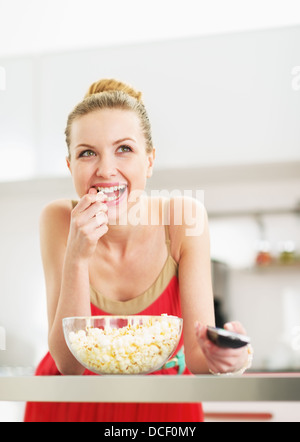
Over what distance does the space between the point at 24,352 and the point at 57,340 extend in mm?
1425

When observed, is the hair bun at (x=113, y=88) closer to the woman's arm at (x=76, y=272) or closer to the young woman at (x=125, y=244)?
the young woman at (x=125, y=244)

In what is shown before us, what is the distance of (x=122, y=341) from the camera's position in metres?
0.70

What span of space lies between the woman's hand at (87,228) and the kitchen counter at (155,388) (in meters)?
0.38

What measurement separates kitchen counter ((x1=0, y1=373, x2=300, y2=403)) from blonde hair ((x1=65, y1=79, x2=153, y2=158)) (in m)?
0.79

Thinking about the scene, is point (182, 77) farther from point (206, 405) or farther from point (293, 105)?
point (206, 405)

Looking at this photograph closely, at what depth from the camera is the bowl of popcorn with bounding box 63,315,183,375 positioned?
0.69m

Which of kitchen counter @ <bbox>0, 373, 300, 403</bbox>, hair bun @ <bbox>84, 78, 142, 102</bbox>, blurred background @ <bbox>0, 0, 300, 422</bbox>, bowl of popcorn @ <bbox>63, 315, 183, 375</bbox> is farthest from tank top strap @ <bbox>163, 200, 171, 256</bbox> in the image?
blurred background @ <bbox>0, 0, 300, 422</bbox>

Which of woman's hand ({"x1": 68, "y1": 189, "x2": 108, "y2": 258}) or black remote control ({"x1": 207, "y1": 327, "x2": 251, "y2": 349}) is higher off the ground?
woman's hand ({"x1": 68, "y1": 189, "x2": 108, "y2": 258})

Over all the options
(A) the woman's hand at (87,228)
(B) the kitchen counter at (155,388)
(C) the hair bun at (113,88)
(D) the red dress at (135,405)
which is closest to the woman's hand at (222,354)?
(B) the kitchen counter at (155,388)

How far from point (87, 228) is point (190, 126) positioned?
51.8 inches

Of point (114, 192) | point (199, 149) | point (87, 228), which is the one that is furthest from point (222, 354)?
point (199, 149)

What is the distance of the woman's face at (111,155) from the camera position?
1159mm

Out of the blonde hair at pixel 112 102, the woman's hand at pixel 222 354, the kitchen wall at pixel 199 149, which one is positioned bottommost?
the woman's hand at pixel 222 354

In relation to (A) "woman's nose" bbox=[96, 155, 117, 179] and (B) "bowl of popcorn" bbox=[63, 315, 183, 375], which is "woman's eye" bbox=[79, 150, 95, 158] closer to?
(A) "woman's nose" bbox=[96, 155, 117, 179]
